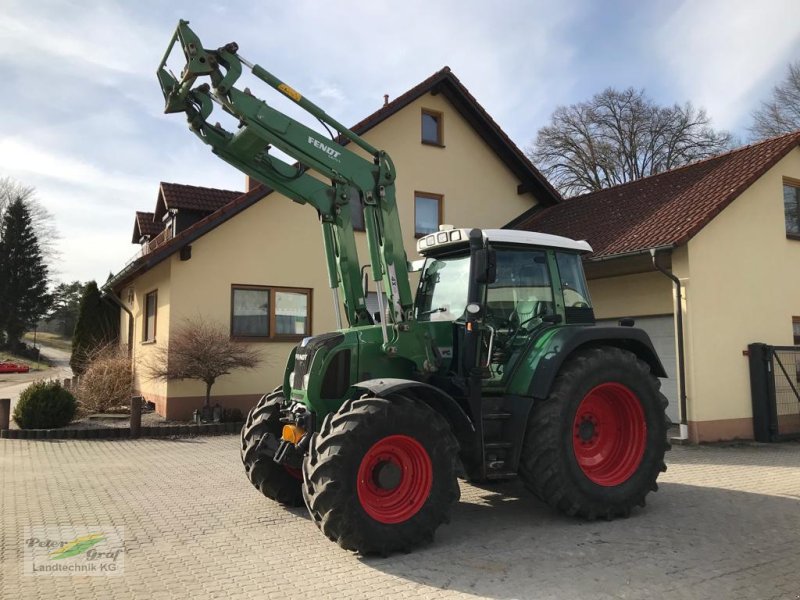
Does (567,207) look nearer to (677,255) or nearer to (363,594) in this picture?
(677,255)

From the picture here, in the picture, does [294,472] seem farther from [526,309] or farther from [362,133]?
[362,133]

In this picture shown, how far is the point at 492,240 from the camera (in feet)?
20.1

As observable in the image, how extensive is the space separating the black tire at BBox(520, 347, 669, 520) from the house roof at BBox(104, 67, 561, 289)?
28.4 ft

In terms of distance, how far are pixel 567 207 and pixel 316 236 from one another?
21.4 feet

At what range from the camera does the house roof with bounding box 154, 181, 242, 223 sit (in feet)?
49.2

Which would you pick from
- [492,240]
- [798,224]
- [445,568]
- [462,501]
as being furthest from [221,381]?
[798,224]

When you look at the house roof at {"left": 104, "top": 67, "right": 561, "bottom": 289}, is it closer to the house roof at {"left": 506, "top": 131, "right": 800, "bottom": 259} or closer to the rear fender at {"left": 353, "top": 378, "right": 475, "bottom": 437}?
the house roof at {"left": 506, "top": 131, "right": 800, "bottom": 259}

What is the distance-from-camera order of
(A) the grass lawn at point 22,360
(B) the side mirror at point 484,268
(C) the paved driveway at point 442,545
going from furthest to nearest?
(A) the grass lawn at point 22,360 < (B) the side mirror at point 484,268 < (C) the paved driveway at point 442,545

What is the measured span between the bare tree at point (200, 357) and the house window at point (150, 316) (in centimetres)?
219

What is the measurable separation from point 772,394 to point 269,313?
9.31 meters

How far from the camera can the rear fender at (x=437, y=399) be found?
5.14 metres

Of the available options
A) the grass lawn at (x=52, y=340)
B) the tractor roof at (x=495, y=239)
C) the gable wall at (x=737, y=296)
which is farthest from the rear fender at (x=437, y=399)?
the grass lawn at (x=52, y=340)

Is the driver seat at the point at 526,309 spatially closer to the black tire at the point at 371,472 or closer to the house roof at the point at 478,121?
the black tire at the point at 371,472

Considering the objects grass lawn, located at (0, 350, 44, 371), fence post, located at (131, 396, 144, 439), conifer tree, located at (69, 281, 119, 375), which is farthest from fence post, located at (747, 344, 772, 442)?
grass lawn, located at (0, 350, 44, 371)
